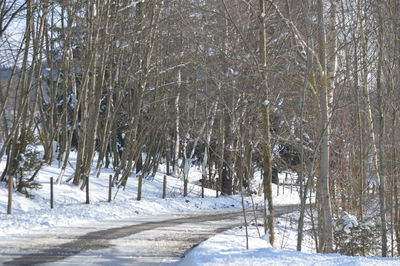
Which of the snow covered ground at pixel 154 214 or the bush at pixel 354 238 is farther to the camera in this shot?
the bush at pixel 354 238

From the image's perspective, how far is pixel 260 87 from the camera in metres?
10.9

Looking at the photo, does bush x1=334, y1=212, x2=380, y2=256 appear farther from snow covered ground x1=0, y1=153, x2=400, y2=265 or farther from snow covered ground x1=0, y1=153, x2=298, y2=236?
snow covered ground x1=0, y1=153, x2=298, y2=236

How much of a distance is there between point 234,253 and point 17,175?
1030 centimetres

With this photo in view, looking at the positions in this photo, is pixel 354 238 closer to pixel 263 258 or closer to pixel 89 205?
pixel 263 258

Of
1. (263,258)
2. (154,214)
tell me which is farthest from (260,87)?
(154,214)

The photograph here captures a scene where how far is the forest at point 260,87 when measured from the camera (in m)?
9.97

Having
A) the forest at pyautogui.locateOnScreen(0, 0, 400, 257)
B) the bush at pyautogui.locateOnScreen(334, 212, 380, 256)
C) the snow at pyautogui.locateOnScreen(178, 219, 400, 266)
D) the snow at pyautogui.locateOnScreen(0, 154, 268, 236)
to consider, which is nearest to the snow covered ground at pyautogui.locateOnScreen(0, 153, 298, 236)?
the snow at pyautogui.locateOnScreen(0, 154, 268, 236)

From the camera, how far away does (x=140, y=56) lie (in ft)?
75.4

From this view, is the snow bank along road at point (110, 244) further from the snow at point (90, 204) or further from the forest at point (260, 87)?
the forest at point (260, 87)

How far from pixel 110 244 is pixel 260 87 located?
4.65 metres

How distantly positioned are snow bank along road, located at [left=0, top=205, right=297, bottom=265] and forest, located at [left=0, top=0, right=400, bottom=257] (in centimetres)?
199

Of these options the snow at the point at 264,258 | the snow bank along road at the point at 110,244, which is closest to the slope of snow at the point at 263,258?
the snow at the point at 264,258

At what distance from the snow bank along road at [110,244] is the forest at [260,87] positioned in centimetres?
199

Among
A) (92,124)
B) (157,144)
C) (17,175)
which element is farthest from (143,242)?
(157,144)
